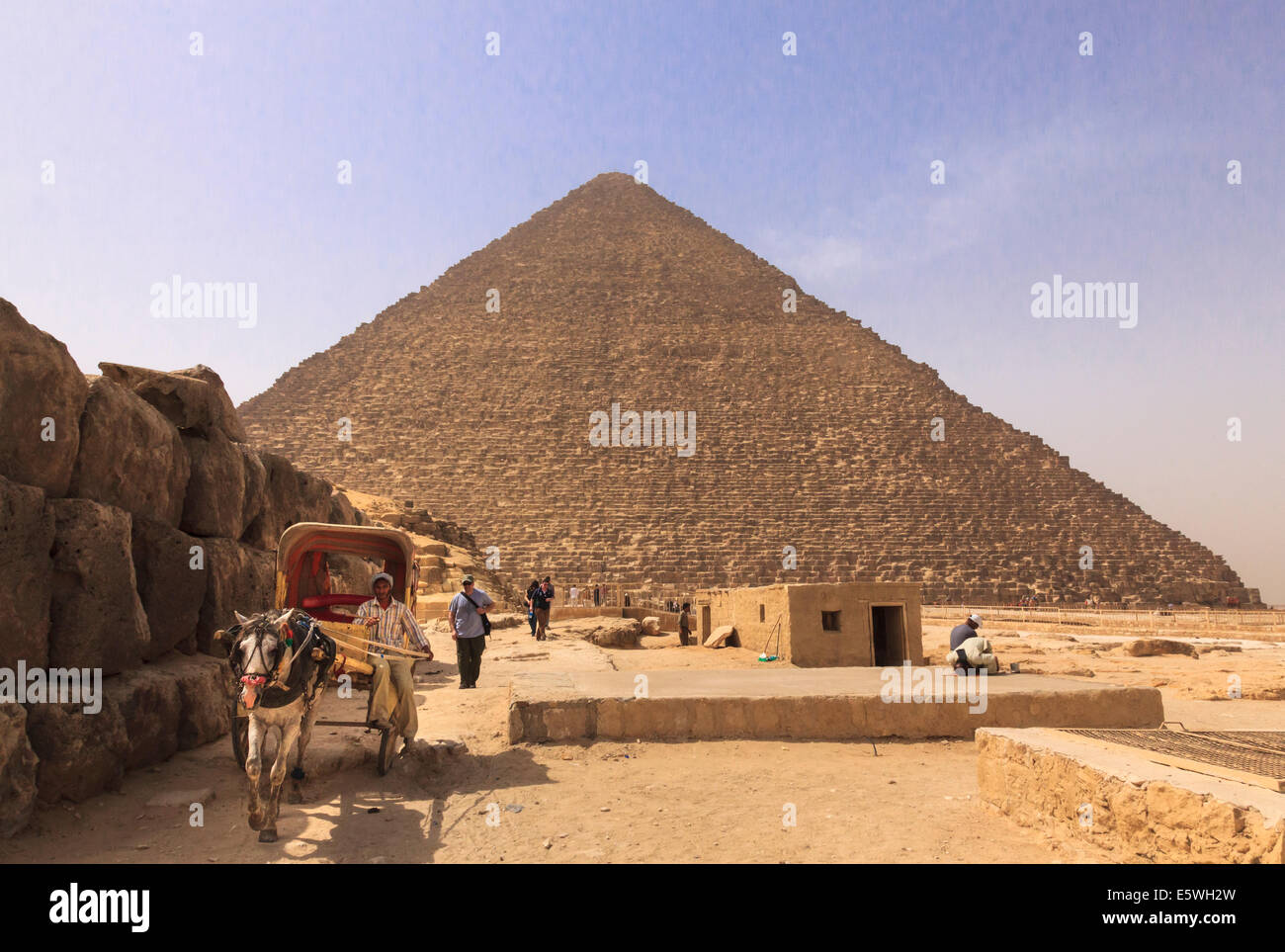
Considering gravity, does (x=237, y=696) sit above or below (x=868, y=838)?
above

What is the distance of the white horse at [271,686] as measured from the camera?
134 inches

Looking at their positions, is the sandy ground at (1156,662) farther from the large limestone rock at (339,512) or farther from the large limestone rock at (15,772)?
the large limestone rock at (339,512)

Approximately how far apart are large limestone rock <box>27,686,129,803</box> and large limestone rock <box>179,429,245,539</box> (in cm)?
172

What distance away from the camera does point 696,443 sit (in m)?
55.1

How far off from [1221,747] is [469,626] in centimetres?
491

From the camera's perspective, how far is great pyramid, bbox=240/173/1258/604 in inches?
1821

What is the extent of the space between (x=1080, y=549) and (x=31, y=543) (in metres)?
54.5

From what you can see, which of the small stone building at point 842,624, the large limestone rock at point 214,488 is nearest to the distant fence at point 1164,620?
the small stone building at point 842,624

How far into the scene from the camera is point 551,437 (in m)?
55.1

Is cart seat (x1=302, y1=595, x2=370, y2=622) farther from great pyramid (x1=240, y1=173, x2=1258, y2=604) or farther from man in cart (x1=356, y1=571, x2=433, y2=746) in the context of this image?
great pyramid (x1=240, y1=173, x2=1258, y2=604)

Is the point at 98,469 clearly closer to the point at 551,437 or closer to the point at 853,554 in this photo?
the point at 853,554

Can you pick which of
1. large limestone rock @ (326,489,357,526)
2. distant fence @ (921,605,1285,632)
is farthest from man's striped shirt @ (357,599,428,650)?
distant fence @ (921,605,1285,632)

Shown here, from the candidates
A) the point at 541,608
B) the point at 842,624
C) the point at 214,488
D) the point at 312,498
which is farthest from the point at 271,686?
the point at 541,608
